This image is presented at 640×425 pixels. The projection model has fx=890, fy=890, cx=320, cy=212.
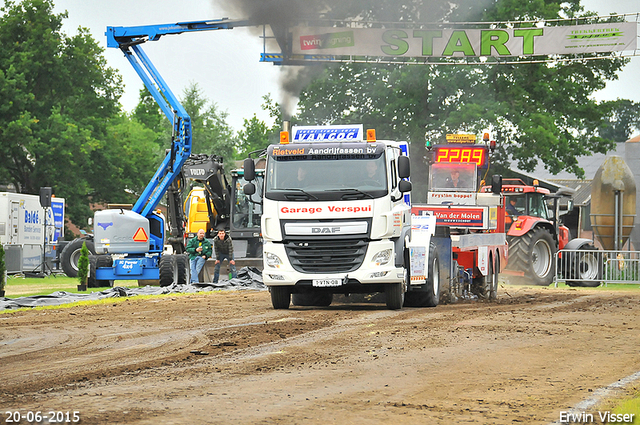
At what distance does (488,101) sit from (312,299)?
86.0 feet

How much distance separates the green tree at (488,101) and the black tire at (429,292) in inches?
898

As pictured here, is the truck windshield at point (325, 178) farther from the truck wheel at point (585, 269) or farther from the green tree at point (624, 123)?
the green tree at point (624, 123)

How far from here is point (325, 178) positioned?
15.7 m

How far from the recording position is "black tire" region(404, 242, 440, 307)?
1747 centimetres

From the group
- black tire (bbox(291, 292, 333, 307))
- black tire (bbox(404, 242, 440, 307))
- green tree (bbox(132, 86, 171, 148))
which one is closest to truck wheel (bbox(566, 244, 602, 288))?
black tire (bbox(404, 242, 440, 307))

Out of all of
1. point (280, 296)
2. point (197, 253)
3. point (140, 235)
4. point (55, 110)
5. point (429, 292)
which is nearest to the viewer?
point (280, 296)

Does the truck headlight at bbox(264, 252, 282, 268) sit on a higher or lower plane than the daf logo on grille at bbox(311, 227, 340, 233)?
lower

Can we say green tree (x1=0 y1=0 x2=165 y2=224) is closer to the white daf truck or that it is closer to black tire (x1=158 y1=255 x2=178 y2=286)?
black tire (x1=158 y1=255 x2=178 y2=286)

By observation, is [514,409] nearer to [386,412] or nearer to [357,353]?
[386,412]

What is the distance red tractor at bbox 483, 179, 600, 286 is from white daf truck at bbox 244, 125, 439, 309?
1232cm

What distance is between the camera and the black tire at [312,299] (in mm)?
18438

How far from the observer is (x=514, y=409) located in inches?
289

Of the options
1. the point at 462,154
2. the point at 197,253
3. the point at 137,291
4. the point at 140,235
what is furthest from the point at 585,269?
the point at 137,291

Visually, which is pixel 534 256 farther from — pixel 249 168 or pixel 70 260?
pixel 70 260
